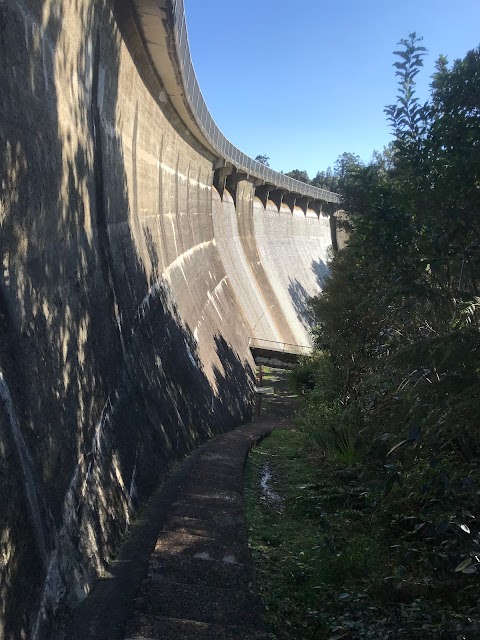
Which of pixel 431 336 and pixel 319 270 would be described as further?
pixel 319 270

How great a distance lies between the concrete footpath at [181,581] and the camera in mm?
3902

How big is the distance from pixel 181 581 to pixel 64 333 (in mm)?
2528

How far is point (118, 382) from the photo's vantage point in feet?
22.2

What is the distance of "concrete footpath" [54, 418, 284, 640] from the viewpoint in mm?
3902

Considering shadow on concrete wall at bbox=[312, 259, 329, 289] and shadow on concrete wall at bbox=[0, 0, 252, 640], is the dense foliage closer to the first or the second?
shadow on concrete wall at bbox=[0, 0, 252, 640]

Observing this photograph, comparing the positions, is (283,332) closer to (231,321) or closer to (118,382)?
(231,321)

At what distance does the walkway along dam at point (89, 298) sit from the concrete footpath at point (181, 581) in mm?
240

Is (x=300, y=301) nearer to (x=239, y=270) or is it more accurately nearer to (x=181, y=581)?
(x=239, y=270)

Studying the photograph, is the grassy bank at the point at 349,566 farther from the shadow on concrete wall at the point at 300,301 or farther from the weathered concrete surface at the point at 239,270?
the shadow on concrete wall at the point at 300,301

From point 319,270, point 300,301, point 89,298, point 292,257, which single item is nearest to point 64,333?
point 89,298

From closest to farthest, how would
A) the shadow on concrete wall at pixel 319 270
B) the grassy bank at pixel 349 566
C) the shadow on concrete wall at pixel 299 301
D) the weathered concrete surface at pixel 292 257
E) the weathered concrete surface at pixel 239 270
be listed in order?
the grassy bank at pixel 349 566, the weathered concrete surface at pixel 239 270, the weathered concrete surface at pixel 292 257, the shadow on concrete wall at pixel 299 301, the shadow on concrete wall at pixel 319 270

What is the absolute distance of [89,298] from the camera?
5.97 meters

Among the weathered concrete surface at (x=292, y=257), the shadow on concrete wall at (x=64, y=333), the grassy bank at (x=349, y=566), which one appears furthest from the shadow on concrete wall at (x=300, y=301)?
the shadow on concrete wall at (x=64, y=333)

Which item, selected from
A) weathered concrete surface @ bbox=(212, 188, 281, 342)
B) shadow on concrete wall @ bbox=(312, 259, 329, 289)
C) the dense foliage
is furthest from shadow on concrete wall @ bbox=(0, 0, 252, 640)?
shadow on concrete wall @ bbox=(312, 259, 329, 289)
